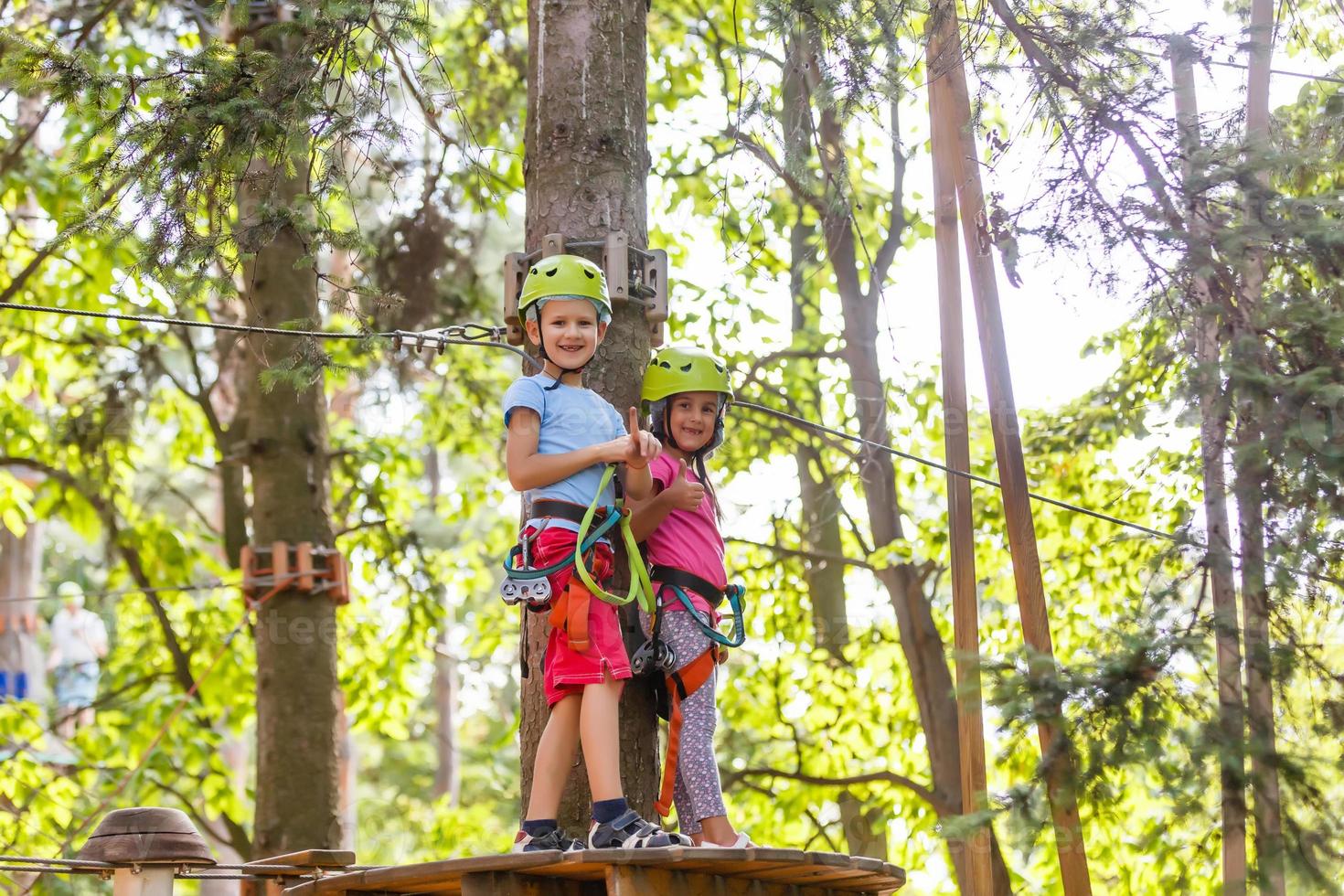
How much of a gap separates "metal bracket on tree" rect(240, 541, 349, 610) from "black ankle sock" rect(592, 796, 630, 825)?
4355mm

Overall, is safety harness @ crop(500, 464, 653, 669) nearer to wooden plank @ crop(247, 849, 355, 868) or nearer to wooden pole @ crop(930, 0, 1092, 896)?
wooden plank @ crop(247, 849, 355, 868)

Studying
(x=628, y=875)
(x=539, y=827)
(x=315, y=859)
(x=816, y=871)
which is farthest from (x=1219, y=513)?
(x=315, y=859)

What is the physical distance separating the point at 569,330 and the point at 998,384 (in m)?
2.12

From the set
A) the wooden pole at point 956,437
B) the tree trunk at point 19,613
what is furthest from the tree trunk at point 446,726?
the wooden pole at point 956,437

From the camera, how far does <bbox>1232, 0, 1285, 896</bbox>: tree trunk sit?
291cm

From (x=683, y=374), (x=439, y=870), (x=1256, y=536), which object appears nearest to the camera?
(x=439, y=870)

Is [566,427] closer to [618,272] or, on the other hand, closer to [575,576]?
[575,576]

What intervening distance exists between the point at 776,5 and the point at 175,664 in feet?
22.4

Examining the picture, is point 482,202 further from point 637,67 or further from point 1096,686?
point 1096,686

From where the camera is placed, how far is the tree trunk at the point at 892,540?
8.70 metres

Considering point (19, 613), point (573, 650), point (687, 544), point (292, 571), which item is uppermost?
point (19, 613)

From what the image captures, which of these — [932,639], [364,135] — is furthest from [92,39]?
[932,639]

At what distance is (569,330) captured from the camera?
12.3 feet

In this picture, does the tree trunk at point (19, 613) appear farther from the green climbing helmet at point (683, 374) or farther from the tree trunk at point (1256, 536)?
the tree trunk at point (1256, 536)
